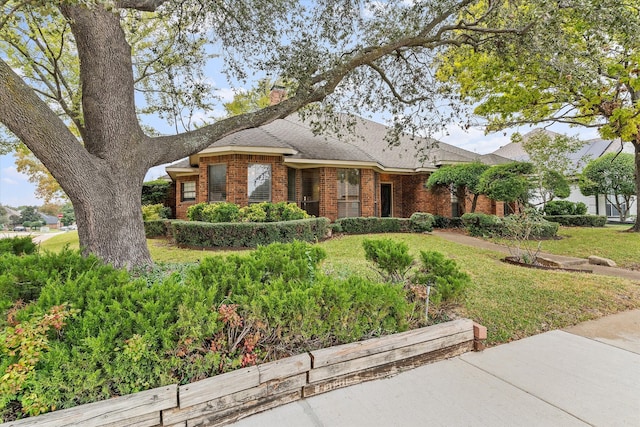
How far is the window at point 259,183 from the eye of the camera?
1177 cm

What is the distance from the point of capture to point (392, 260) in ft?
13.0

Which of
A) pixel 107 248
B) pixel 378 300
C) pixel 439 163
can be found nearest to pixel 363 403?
pixel 378 300

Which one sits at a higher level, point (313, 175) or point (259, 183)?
point (313, 175)

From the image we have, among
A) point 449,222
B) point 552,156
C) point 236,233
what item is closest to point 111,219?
point 236,233

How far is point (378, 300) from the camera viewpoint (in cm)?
269

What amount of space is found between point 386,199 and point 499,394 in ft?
46.8

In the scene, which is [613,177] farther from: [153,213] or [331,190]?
[153,213]

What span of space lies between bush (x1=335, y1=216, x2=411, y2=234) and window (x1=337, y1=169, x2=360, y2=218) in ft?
3.78

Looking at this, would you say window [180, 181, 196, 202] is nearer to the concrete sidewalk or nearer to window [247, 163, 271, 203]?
window [247, 163, 271, 203]

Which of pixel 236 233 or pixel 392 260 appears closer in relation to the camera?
pixel 392 260

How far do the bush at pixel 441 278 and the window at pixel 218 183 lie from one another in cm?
959

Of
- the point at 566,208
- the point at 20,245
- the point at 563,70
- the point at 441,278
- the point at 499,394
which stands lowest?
the point at 499,394

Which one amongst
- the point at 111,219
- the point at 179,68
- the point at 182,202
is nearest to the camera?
the point at 111,219

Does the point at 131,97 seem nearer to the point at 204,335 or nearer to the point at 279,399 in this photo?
the point at 204,335
